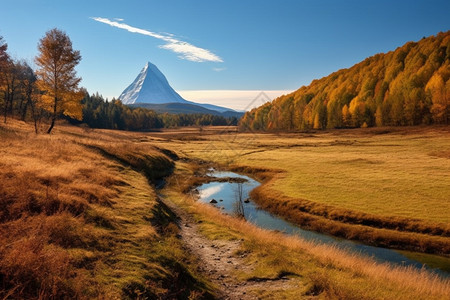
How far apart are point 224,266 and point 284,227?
1518cm

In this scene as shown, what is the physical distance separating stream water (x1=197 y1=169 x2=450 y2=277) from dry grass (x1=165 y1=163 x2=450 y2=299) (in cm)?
207

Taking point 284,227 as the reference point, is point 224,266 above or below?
above

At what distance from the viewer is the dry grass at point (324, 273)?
39.9 ft

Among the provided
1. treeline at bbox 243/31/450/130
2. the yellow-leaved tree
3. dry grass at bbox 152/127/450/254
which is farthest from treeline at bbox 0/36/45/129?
treeline at bbox 243/31/450/130

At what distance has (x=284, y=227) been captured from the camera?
94.6ft

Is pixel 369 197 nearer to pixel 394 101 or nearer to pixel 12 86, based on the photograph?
pixel 12 86

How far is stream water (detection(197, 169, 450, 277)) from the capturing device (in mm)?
21219

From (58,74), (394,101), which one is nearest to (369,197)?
(58,74)

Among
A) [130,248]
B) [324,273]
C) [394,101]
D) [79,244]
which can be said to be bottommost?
[324,273]

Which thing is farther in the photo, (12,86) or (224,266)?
(12,86)

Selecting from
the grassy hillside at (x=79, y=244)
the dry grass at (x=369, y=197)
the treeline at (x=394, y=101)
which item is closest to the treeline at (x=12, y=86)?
the grassy hillside at (x=79, y=244)

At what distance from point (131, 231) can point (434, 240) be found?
25.6 meters

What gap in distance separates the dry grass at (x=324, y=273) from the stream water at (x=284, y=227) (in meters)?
2.07

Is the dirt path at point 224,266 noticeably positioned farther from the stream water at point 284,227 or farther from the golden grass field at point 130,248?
the stream water at point 284,227
